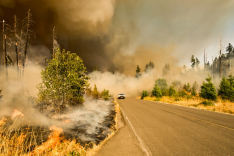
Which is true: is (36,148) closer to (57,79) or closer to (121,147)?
(121,147)

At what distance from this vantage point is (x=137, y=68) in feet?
301

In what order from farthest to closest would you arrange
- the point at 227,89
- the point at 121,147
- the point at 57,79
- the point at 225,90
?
the point at 225,90 → the point at 227,89 → the point at 57,79 → the point at 121,147

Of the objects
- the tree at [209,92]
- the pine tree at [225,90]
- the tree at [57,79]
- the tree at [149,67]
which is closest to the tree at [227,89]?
the pine tree at [225,90]

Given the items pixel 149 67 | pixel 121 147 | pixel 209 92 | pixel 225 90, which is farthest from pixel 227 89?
pixel 149 67

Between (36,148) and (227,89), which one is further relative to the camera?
(227,89)

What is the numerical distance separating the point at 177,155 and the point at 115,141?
2489 mm

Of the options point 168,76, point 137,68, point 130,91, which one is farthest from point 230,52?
point 130,91

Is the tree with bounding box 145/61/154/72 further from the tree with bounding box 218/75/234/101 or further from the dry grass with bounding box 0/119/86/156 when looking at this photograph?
the dry grass with bounding box 0/119/86/156

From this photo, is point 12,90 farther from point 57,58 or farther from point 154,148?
point 154,148

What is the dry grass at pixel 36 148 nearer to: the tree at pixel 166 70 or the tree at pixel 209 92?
the tree at pixel 209 92

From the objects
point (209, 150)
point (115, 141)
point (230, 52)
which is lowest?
point (115, 141)

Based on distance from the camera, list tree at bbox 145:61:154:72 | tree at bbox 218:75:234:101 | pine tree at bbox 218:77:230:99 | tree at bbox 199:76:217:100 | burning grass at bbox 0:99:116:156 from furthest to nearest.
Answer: tree at bbox 145:61:154:72
pine tree at bbox 218:77:230:99
tree at bbox 218:75:234:101
tree at bbox 199:76:217:100
burning grass at bbox 0:99:116:156

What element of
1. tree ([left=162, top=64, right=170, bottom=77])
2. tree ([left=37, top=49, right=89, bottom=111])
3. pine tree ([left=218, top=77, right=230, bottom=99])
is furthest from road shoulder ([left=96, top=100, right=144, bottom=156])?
tree ([left=162, top=64, right=170, bottom=77])

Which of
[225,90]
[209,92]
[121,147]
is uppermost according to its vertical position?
[225,90]
